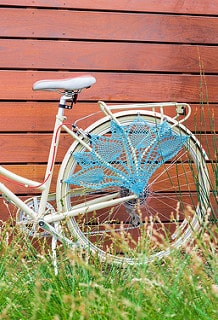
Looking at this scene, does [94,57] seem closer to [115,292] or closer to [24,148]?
[24,148]

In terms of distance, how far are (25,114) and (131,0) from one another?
93cm

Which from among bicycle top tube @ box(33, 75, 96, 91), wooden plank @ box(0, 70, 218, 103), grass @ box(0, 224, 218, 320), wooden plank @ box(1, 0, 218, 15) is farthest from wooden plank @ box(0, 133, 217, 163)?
grass @ box(0, 224, 218, 320)

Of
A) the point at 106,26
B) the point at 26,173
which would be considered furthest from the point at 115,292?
the point at 106,26

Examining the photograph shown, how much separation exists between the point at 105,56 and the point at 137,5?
1.21 feet

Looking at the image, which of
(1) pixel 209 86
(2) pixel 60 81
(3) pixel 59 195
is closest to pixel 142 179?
(3) pixel 59 195

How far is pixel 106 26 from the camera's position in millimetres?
3801

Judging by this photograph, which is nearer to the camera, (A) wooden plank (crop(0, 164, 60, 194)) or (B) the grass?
(B) the grass

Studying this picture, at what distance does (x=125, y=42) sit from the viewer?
3.84 m

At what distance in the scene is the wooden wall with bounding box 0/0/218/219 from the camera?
370 centimetres

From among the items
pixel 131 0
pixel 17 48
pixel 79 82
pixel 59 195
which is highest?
pixel 131 0

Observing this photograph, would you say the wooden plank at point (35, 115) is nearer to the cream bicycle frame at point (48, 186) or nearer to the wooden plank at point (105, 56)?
the wooden plank at point (105, 56)

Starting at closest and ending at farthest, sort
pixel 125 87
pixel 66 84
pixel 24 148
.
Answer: pixel 66 84 → pixel 24 148 → pixel 125 87

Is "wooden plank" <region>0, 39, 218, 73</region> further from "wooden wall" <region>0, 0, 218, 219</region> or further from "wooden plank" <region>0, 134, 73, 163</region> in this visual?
"wooden plank" <region>0, 134, 73, 163</region>

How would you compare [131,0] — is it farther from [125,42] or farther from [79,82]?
[79,82]
